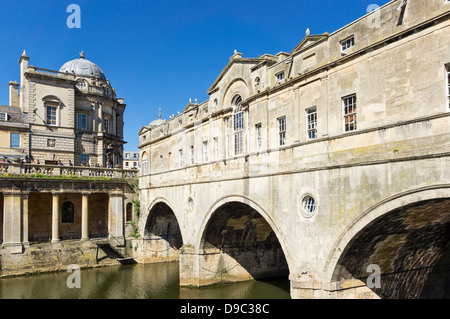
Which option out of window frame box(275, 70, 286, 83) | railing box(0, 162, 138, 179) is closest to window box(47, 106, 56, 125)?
railing box(0, 162, 138, 179)

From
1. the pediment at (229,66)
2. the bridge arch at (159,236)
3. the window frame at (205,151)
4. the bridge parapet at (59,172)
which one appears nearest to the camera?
the pediment at (229,66)

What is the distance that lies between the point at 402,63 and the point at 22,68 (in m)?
33.5

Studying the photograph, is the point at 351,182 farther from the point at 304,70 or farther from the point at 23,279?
the point at 23,279

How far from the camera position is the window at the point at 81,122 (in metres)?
37.2

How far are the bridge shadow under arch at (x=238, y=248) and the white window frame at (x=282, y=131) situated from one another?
5574 mm

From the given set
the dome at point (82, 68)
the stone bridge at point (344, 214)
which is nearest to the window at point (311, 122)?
the stone bridge at point (344, 214)

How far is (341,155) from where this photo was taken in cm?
1295

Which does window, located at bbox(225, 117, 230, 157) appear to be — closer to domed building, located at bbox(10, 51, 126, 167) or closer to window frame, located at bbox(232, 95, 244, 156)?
window frame, located at bbox(232, 95, 244, 156)

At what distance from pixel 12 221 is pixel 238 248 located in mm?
16245

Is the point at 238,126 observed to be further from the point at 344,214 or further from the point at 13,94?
the point at 13,94

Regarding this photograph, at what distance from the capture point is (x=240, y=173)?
18781mm

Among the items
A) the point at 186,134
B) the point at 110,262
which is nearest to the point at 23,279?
the point at 110,262

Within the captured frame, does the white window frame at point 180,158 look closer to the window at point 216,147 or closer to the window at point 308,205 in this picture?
the window at point 216,147

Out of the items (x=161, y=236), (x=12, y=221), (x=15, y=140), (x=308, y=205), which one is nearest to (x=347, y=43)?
(x=308, y=205)
